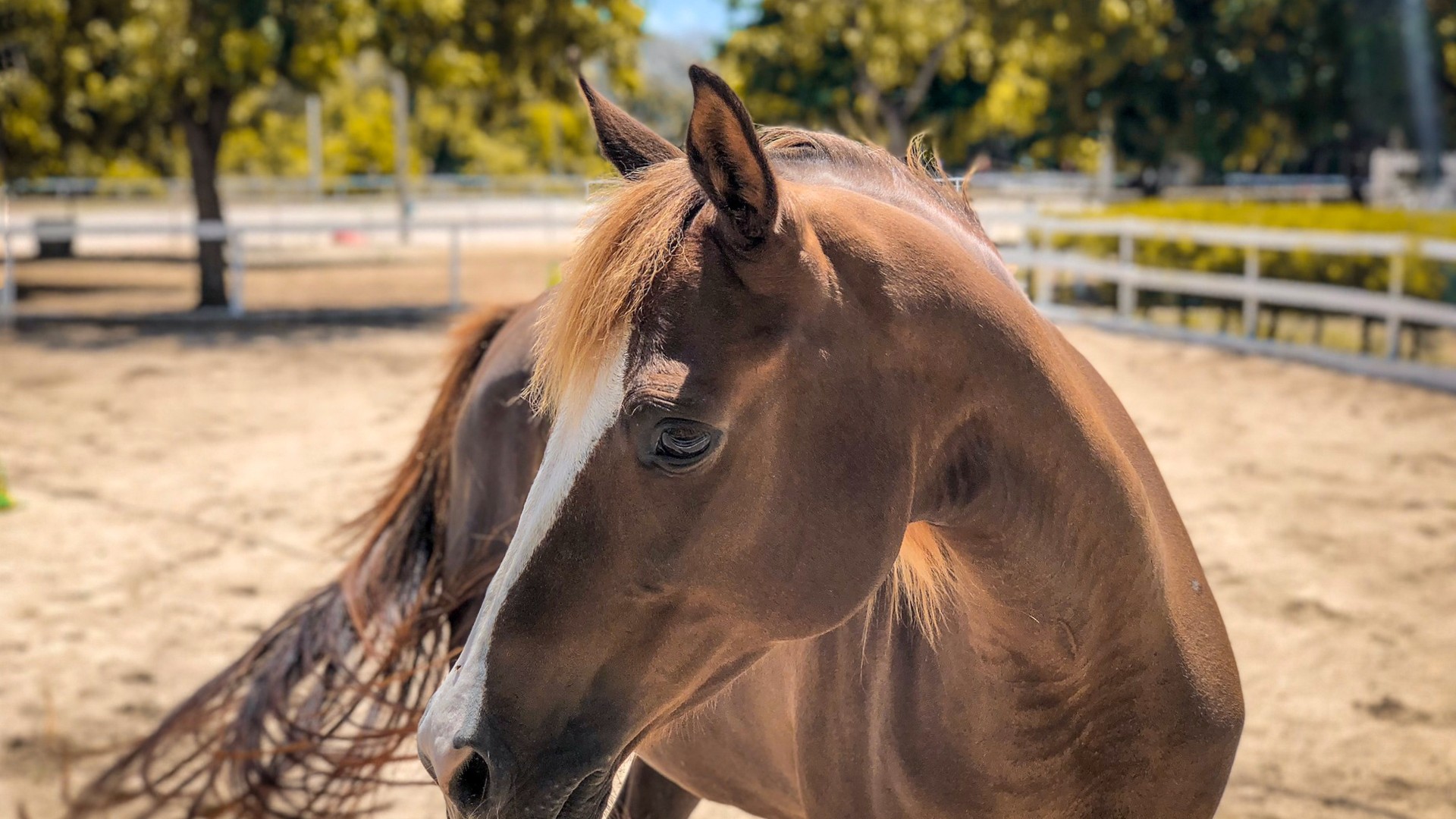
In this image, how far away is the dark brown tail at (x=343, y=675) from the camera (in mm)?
2477

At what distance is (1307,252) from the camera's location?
10727mm

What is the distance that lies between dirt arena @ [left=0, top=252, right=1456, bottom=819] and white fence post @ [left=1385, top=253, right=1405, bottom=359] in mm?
487

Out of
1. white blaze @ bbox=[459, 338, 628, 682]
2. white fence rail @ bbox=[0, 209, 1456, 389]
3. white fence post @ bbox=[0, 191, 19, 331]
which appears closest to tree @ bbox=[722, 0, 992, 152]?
white fence rail @ bbox=[0, 209, 1456, 389]

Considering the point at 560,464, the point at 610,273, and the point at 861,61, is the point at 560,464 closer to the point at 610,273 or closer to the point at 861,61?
the point at 610,273

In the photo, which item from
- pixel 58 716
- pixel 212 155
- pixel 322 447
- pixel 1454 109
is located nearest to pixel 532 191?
pixel 212 155

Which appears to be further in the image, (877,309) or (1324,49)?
(1324,49)

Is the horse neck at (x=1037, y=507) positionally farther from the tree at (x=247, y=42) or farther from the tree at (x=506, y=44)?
the tree at (x=247, y=42)

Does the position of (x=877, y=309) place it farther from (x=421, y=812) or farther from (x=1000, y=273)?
Result: (x=421, y=812)

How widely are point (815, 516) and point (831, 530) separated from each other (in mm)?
24

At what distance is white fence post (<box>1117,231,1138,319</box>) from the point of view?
38.7ft

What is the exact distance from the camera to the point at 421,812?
344 centimetres

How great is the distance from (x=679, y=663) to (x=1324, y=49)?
59.4ft

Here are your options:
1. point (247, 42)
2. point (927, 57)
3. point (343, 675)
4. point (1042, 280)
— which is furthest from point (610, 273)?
point (927, 57)

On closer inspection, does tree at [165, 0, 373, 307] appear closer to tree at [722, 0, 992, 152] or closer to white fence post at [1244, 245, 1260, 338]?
white fence post at [1244, 245, 1260, 338]
